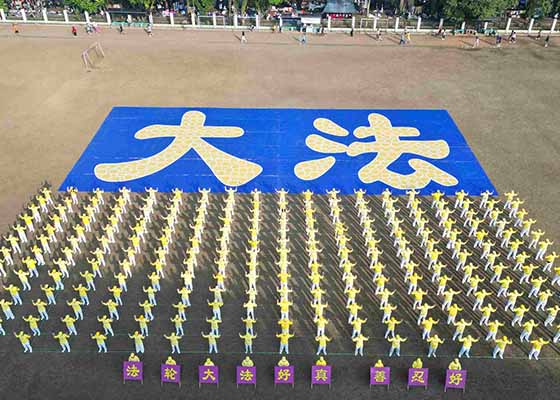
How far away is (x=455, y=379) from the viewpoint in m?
15.1

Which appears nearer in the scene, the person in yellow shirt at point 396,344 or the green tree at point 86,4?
the person in yellow shirt at point 396,344

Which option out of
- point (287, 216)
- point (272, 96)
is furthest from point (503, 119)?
point (287, 216)

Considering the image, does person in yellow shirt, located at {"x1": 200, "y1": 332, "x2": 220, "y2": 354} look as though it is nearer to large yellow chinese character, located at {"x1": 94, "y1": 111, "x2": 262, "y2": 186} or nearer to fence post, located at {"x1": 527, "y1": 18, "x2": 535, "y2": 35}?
large yellow chinese character, located at {"x1": 94, "y1": 111, "x2": 262, "y2": 186}

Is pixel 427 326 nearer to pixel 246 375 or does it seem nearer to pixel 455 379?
pixel 455 379

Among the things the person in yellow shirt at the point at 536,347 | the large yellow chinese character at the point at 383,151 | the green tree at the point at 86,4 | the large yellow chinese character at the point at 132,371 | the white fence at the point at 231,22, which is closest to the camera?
the large yellow chinese character at the point at 132,371

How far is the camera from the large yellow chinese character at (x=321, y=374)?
15141 millimetres

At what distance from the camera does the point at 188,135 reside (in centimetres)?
3052

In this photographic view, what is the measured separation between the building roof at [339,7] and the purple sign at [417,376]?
4647 cm

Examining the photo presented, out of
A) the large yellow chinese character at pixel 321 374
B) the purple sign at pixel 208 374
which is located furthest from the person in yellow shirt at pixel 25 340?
the large yellow chinese character at pixel 321 374

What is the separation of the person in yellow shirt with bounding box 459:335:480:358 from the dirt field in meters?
0.31

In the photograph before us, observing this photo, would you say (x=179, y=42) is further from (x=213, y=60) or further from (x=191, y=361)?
(x=191, y=361)

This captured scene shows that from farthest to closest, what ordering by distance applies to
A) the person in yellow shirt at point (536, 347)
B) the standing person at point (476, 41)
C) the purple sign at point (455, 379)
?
the standing person at point (476, 41) < the person in yellow shirt at point (536, 347) < the purple sign at point (455, 379)

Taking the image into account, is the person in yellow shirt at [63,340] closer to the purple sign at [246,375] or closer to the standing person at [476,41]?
the purple sign at [246,375]

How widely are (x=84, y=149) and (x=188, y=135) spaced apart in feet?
20.5
